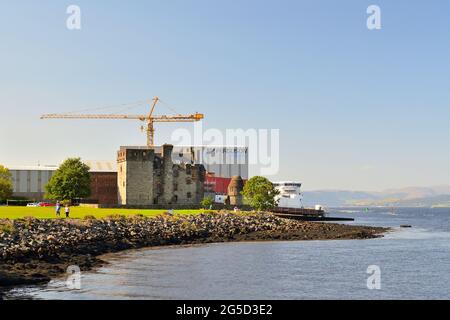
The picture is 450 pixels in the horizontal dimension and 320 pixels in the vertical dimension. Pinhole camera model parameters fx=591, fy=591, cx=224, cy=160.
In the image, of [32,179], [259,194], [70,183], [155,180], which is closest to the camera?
[70,183]

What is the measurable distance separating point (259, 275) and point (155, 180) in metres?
74.4

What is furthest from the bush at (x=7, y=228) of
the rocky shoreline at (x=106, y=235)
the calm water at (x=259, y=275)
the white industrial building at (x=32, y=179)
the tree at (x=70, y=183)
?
the white industrial building at (x=32, y=179)

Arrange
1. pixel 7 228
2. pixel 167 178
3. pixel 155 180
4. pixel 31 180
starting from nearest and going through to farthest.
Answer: pixel 7 228 → pixel 155 180 → pixel 167 178 → pixel 31 180

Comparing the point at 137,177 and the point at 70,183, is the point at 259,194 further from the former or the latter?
the point at 70,183

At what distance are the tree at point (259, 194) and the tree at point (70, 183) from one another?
3337 cm

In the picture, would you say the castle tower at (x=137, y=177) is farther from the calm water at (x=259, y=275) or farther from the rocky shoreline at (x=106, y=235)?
the calm water at (x=259, y=275)

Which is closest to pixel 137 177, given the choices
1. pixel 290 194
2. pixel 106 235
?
pixel 106 235

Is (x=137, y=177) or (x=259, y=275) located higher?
(x=137, y=177)

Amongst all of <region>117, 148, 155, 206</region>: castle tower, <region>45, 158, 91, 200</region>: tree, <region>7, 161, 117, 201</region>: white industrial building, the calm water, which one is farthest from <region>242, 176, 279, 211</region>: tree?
the calm water

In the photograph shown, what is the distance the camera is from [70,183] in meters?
116

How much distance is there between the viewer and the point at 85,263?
46844mm

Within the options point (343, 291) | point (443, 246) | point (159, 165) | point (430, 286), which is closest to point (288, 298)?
point (343, 291)

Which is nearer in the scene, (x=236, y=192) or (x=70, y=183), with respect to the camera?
(x=70, y=183)
